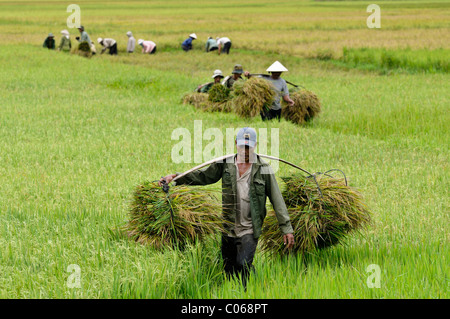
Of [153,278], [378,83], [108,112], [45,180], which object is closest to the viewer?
[153,278]

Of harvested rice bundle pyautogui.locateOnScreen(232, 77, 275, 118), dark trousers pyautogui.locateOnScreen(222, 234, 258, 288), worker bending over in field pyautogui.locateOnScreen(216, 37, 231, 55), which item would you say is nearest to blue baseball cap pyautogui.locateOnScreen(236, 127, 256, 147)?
dark trousers pyautogui.locateOnScreen(222, 234, 258, 288)

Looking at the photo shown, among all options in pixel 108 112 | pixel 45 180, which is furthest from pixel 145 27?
pixel 45 180

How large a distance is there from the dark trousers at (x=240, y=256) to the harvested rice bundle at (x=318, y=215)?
34 centimetres

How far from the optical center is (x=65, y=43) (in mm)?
26938

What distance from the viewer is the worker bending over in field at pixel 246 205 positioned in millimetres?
4426

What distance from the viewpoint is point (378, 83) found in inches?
681

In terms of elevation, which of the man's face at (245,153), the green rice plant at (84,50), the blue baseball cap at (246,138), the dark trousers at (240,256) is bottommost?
the dark trousers at (240,256)

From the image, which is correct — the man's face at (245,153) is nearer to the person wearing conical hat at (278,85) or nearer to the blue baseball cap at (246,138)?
the blue baseball cap at (246,138)

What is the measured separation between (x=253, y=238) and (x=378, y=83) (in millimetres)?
13721

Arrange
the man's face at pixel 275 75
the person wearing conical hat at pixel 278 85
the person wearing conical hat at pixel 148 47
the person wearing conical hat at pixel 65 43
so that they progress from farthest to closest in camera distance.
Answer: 1. the person wearing conical hat at pixel 148 47
2. the person wearing conical hat at pixel 65 43
3. the man's face at pixel 275 75
4. the person wearing conical hat at pixel 278 85

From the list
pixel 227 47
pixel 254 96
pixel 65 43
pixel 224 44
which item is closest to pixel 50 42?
pixel 65 43

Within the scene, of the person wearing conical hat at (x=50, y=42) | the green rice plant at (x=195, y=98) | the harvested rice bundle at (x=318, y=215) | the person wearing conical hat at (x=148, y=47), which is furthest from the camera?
the person wearing conical hat at (x=148, y=47)

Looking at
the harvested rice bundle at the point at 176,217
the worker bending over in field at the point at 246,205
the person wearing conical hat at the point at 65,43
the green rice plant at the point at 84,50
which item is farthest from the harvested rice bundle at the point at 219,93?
the person wearing conical hat at the point at 65,43
